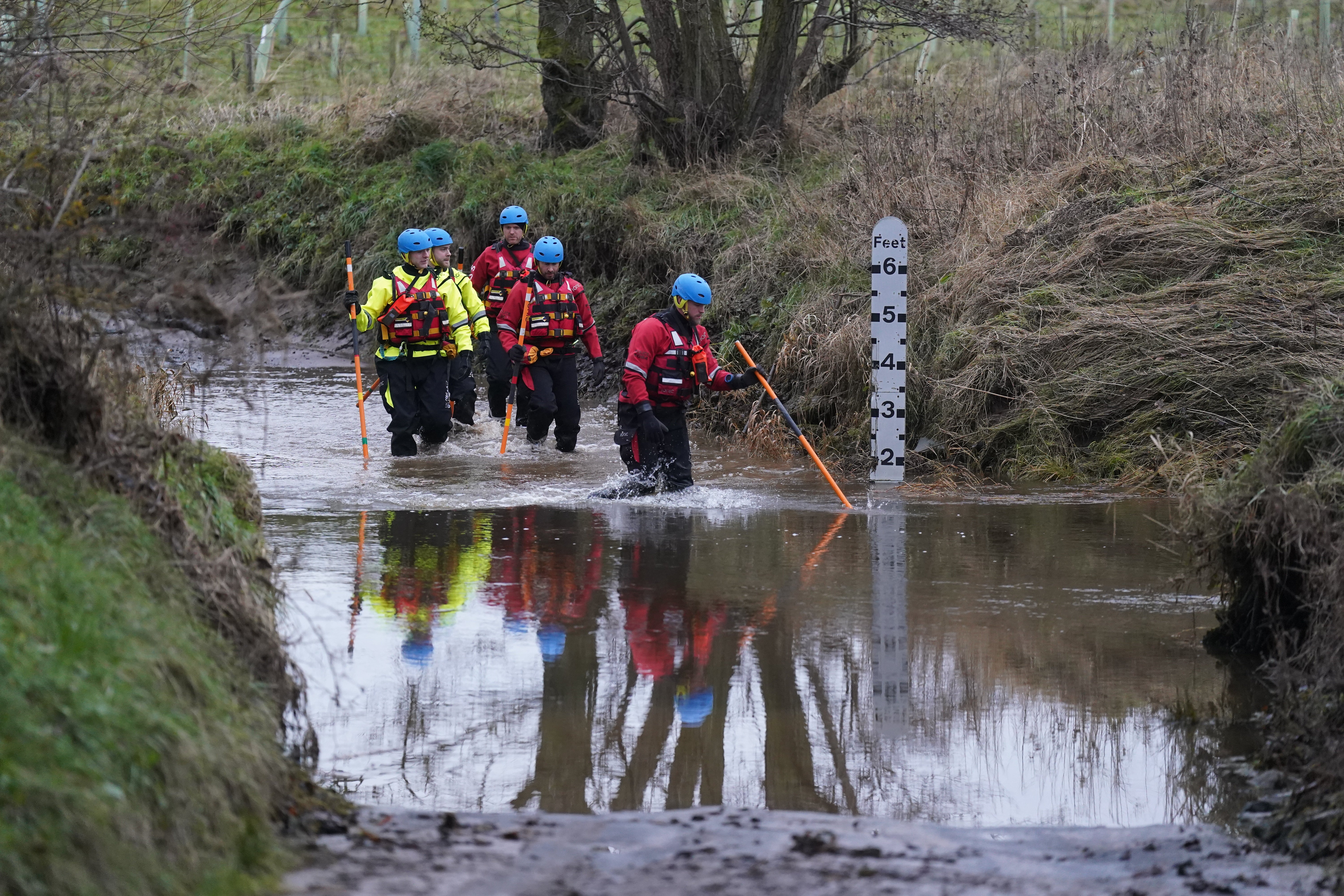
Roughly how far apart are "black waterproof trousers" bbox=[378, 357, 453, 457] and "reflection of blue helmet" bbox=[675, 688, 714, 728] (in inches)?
290

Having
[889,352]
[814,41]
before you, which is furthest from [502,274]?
[814,41]

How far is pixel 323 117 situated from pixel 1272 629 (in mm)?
20276

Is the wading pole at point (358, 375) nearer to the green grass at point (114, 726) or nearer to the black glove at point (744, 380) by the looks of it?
the black glove at point (744, 380)

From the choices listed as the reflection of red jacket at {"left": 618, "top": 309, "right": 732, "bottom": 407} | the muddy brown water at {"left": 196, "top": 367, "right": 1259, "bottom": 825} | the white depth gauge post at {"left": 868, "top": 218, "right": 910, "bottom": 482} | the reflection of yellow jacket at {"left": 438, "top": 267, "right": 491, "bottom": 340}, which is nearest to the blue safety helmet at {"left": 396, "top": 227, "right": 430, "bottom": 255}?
the reflection of yellow jacket at {"left": 438, "top": 267, "right": 491, "bottom": 340}

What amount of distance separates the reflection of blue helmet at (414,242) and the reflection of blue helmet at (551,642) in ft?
20.9

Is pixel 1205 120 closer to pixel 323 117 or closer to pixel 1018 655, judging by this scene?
pixel 1018 655

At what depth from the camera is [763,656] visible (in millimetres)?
6746

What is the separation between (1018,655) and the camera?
6.75m

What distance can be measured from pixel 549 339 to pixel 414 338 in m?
1.32

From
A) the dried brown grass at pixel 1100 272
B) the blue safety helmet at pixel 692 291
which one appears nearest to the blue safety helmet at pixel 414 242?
the blue safety helmet at pixel 692 291

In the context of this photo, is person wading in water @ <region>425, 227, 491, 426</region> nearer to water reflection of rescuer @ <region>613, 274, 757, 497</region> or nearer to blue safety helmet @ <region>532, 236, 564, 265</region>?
blue safety helmet @ <region>532, 236, 564, 265</region>

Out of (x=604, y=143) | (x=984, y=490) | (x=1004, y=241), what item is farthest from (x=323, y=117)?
(x=984, y=490)

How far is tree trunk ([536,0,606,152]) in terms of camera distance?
63.1ft

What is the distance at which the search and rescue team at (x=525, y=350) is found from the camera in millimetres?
11031
